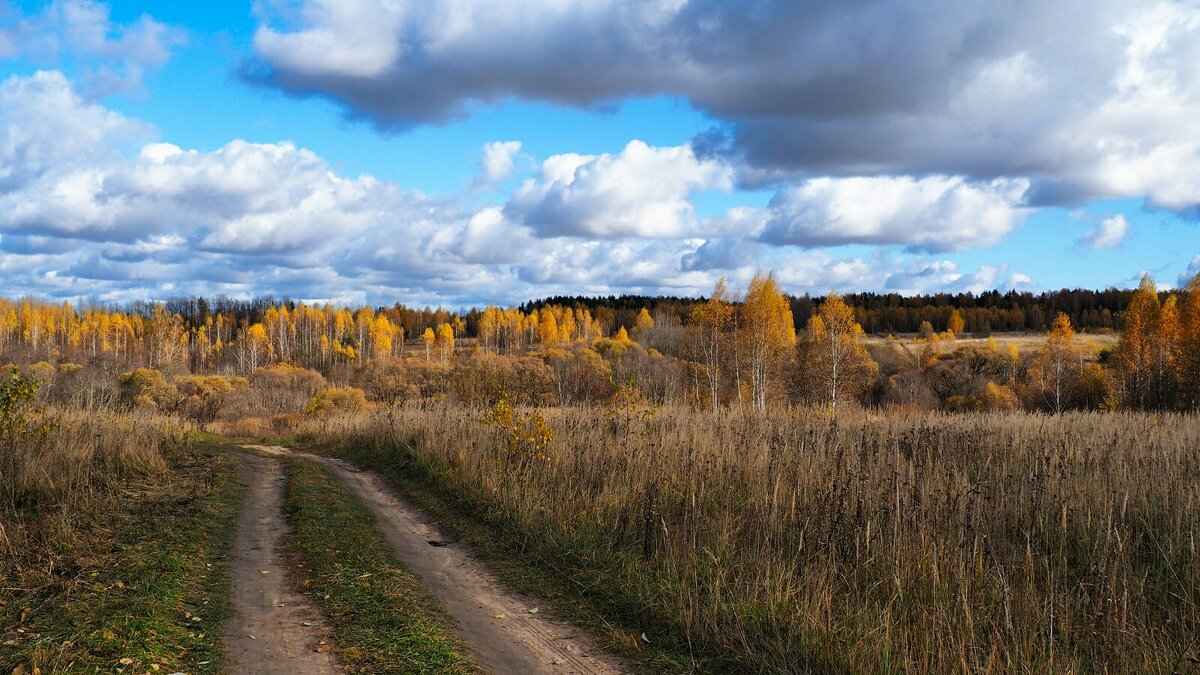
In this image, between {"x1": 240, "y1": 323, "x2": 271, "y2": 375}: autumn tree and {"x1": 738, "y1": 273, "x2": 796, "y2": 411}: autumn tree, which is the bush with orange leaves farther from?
{"x1": 240, "y1": 323, "x2": 271, "y2": 375}: autumn tree

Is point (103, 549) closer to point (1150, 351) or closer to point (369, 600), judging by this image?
point (369, 600)

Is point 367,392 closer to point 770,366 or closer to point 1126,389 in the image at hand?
point 770,366

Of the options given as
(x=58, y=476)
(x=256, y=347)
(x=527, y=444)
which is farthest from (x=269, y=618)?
(x=256, y=347)

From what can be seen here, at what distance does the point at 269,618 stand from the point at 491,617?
1.89m

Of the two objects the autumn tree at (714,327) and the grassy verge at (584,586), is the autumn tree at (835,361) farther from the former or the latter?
the grassy verge at (584,586)

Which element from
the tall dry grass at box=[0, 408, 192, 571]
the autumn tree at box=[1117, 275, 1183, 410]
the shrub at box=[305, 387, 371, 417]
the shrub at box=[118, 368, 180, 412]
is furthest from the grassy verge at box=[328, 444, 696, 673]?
the autumn tree at box=[1117, 275, 1183, 410]

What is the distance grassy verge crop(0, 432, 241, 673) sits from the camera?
196 inches

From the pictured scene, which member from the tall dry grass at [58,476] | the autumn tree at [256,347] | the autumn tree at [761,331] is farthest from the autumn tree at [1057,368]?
the autumn tree at [256,347]

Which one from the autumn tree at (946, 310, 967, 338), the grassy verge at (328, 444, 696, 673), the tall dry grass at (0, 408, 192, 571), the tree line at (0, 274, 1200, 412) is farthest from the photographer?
the autumn tree at (946, 310, 967, 338)

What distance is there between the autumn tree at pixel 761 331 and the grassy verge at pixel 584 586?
141 feet

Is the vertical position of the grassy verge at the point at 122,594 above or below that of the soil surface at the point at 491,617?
above

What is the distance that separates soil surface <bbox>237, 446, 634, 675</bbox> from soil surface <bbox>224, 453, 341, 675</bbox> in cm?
117

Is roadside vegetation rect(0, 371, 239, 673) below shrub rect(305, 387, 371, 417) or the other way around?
the other way around

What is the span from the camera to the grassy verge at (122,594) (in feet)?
16.3
